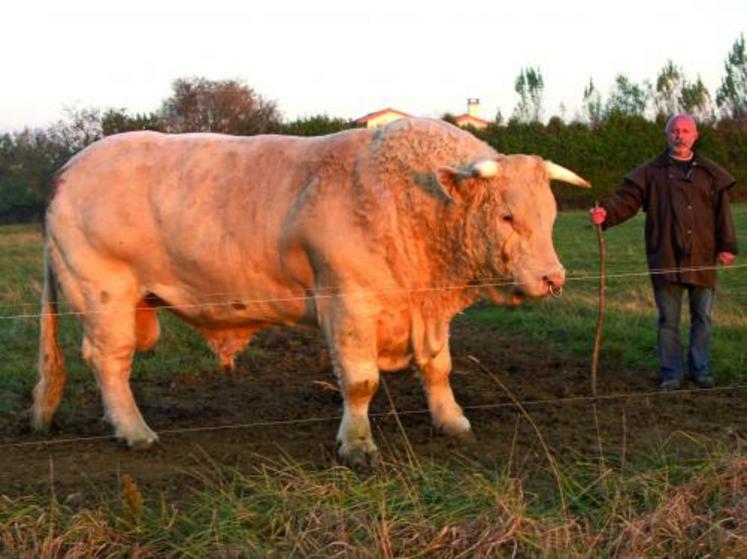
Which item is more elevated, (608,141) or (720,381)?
(608,141)

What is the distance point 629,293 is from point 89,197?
7217 millimetres

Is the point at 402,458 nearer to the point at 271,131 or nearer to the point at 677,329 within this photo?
the point at 677,329

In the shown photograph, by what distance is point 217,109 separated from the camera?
3469 centimetres

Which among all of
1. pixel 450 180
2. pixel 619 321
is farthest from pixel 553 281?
pixel 619 321

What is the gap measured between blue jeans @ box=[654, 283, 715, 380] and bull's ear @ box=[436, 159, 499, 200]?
2549 mm

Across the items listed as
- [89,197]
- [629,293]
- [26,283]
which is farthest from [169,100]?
[89,197]

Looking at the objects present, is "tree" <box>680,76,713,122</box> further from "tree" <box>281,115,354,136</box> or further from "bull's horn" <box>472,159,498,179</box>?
"bull's horn" <box>472,159,498,179</box>

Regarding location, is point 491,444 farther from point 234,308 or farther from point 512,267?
point 234,308

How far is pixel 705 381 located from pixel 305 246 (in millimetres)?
3205

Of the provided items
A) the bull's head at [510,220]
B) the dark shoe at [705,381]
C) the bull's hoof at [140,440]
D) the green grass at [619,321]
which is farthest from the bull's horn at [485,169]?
the dark shoe at [705,381]

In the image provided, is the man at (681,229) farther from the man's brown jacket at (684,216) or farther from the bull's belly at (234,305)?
the bull's belly at (234,305)

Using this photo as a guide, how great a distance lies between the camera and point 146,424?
683cm

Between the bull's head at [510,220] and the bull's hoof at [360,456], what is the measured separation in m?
1.15

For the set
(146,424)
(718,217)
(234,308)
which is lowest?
(146,424)
